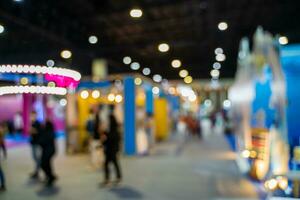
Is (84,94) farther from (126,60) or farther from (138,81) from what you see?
(126,60)

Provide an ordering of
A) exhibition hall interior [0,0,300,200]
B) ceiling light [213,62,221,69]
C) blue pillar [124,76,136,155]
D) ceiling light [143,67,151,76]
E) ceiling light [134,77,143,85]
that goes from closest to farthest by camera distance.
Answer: exhibition hall interior [0,0,300,200], blue pillar [124,76,136,155], ceiling light [134,77,143,85], ceiling light [213,62,221,69], ceiling light [143,67,151,76]

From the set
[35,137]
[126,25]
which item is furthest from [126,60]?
[35,137]

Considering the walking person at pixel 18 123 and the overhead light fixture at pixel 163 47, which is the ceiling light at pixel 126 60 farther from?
the walking person at pixel 18 123

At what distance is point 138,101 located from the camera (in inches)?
532

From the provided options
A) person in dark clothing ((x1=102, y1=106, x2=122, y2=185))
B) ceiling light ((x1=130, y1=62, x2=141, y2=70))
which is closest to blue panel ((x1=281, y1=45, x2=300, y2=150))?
person in dark clothing ((x1=102, y1=106, x2=122, y2=185))

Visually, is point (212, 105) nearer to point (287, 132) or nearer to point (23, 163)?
point (23, 163)

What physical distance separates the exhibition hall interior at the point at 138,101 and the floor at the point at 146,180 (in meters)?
0.03

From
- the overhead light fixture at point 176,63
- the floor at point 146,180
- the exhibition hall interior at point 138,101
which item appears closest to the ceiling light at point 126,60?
the exhibition hall interior at point 138,101

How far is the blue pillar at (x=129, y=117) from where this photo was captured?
11727mm

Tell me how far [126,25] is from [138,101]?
3204 mm

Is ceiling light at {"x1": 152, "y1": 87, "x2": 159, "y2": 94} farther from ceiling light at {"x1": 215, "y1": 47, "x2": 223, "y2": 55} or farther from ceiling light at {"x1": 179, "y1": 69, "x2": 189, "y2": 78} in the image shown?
ceiling light at {"x1": 179, "y1": 69, "x2": 189, "y2": 78}

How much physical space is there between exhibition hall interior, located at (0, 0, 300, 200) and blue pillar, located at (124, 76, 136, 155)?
0.10 feet

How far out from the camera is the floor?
21.4 ft

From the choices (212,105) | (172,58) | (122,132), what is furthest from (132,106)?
(212,105)
